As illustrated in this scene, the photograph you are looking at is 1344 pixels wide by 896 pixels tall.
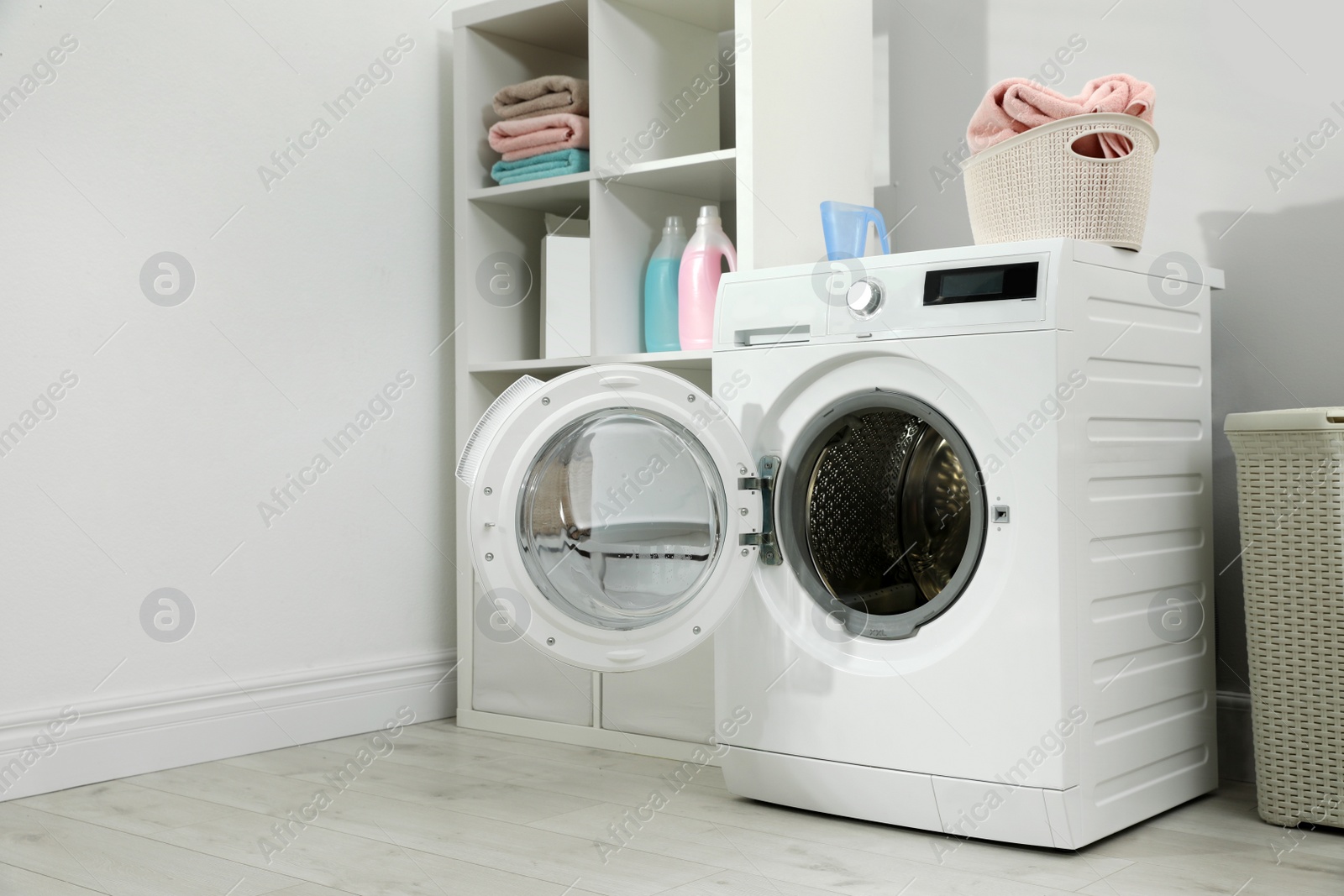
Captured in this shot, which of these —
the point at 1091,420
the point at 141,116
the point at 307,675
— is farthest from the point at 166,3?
the point at 1091,420

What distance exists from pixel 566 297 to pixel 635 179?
332mm

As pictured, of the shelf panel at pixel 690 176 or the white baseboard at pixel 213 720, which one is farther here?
the shelf panel at pixel 690 176

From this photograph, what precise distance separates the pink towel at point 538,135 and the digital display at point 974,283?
3.53 feet

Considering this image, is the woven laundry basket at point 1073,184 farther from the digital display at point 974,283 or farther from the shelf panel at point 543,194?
the shelf panel at point 543,194

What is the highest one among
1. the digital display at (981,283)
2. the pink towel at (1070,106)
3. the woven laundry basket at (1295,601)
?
the pink towel at (1070,106)

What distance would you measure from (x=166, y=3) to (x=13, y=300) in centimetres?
68

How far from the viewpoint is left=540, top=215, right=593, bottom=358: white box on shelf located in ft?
8.81

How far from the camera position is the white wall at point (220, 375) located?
2.17 metres

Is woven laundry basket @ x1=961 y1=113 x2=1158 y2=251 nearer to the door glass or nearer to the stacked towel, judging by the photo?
the door glass

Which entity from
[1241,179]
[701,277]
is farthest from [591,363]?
[1241,179]

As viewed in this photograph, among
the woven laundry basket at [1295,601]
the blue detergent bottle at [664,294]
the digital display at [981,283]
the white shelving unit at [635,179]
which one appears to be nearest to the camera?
the digital display at [981,283]

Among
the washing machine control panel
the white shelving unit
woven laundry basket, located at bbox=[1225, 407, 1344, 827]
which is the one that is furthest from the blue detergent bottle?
woven laundry basket, located at bbox=[1225, 407, 1344, 827]

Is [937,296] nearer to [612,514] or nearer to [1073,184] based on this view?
[1073,184]

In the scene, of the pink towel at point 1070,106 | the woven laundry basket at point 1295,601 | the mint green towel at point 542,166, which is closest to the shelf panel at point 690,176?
the mint green towel at point 542,166
